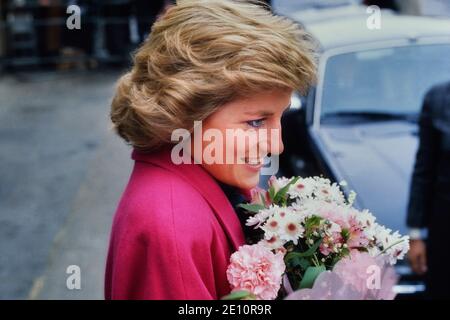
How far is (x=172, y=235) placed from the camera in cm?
128

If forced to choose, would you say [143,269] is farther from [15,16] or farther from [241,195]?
[15,16]

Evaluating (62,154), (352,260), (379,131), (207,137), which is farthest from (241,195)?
(62,154)

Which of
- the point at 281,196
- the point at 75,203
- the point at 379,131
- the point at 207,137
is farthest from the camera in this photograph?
the point at 75,203

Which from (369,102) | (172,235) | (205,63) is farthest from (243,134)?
(369,102)

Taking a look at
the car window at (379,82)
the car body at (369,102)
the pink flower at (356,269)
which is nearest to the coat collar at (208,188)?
the pink flower at (356,269)

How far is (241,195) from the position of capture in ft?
5.16

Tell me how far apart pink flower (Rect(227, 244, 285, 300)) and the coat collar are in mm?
83

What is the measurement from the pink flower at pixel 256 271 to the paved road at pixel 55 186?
3.43ft

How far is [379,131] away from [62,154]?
3960 mm

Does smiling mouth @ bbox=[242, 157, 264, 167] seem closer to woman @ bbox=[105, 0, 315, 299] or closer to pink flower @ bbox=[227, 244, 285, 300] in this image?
woman @ bbox=[105, 0, 315, 299]

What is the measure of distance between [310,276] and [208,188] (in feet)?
0.90

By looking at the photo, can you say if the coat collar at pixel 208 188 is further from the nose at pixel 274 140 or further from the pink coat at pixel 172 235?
the nose at pixel 274 140

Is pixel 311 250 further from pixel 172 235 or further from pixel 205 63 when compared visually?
pixel 205 63

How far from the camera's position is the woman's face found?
1405 mm
